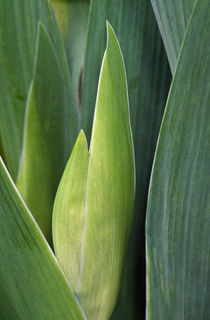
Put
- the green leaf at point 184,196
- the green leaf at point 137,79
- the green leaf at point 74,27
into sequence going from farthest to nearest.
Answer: the green leaf at point 74,27
the green leaf at point 137,79
the green leaf at point 184,196

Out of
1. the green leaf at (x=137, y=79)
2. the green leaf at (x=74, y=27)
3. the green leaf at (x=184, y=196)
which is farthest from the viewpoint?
the green leaf at (x=74, y=27)

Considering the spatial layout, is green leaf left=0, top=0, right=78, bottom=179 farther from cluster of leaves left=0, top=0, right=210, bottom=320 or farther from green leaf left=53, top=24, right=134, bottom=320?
green leaf left=53, top=24, right=134, bottom=320

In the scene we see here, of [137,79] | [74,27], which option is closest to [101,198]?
[137,79]

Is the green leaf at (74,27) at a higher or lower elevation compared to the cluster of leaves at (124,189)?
higher

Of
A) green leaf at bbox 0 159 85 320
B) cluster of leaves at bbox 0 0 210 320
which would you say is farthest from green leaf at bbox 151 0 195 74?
green leaf at bbox 0 159 85 320

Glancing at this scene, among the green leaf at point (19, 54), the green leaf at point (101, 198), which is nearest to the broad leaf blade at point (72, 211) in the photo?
the green leaf at point (101, 198)

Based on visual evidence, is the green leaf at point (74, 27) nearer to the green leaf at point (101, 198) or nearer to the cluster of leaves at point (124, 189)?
the cluster of leaves at point (124, 189)
